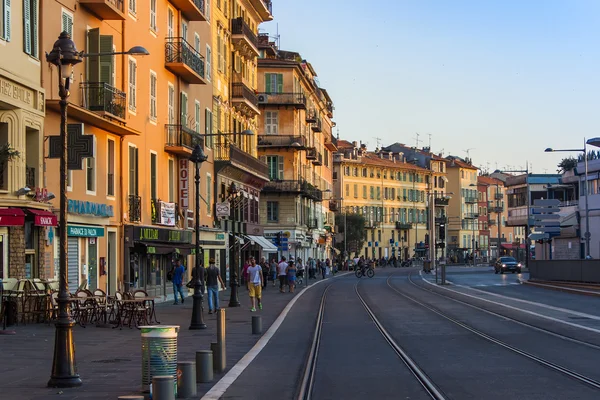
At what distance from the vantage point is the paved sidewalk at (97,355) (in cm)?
1452

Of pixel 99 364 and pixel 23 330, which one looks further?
pixel 23 330

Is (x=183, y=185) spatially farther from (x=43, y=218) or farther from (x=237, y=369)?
(x=237, y=369)

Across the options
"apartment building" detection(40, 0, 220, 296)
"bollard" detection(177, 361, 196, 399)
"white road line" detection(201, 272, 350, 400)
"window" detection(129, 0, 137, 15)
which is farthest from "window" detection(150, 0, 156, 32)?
"bollard" detection(177, 361, 196, 399)

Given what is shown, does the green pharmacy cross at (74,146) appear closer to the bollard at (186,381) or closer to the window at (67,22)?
the window at (67,22)

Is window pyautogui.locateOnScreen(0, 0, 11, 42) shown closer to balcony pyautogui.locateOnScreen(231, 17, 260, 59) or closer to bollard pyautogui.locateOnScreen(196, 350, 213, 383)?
bollard pyautogui.locateOnScreen(196, 350, 213, 383)

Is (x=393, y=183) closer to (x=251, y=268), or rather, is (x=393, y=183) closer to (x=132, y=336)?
(x=251, y=268)

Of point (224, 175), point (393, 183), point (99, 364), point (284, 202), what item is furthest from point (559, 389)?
point (393, 183)

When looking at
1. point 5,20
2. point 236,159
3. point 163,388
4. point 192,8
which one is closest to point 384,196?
point 236,159

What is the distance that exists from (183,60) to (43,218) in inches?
711

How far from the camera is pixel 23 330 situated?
25.1 m

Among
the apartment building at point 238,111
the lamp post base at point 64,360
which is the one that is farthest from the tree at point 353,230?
the lamp post base at point 64,360

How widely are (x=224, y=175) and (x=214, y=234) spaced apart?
549 cm

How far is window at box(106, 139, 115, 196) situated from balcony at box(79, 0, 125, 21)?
171 inches

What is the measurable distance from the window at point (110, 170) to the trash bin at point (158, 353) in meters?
23.2
